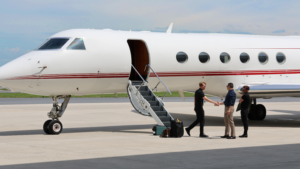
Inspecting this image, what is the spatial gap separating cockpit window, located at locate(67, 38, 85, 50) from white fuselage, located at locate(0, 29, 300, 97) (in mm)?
129

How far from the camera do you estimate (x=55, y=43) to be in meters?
15.3

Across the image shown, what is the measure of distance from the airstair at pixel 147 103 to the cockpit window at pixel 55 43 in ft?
9.00

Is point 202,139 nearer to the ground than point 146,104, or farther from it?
nearer to the ground

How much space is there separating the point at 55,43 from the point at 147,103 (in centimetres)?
384

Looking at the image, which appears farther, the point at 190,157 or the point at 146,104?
the point at 146,104

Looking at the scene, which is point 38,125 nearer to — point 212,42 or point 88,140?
point 88,140

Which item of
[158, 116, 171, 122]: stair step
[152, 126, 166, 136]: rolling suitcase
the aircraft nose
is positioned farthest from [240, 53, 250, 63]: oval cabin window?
the aircraft nose

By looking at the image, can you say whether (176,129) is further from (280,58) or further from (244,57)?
(280,58)

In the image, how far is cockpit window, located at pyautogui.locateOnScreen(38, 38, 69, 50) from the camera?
1512cm

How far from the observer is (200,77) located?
1745 cm

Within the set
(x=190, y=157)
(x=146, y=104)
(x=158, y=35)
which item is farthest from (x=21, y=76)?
(x=190, y=157)

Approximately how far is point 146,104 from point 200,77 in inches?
127

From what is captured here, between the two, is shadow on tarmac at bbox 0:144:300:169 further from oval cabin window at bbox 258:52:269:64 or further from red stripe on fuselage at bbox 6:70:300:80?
oval cabin window at bbox 258:52:269:64

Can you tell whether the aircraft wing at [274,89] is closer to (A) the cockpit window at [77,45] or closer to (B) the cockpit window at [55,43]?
(A) the cockpit window at [77,45]
